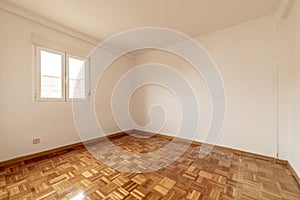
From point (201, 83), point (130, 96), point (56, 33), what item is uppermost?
point (56, 33)

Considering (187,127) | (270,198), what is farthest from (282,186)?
(187,127)

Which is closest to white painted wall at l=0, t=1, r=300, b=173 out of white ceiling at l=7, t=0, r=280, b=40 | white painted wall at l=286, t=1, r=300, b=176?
white painted wall at l=286, t=1, r=300, b=176

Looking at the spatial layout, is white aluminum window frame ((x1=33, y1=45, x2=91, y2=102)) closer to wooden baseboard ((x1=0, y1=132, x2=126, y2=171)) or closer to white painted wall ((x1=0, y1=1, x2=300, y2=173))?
white painted wall ((x1=0, y1=1, x2=300, y2=173))

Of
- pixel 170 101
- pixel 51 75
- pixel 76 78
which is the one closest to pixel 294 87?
pixel 170 101

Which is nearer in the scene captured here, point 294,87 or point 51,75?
point 294,87

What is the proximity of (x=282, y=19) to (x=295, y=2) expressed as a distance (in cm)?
38

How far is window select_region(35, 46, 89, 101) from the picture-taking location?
88.0 inches

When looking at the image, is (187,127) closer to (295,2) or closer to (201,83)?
(201,83)

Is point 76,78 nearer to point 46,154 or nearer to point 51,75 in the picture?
point 51,75

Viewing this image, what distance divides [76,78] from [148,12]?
6.34ft

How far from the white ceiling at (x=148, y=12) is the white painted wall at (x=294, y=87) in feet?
1.25

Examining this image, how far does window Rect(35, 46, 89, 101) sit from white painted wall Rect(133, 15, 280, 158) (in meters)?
2.56

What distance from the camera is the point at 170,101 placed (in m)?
3.27

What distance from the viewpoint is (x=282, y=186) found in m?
1.47
